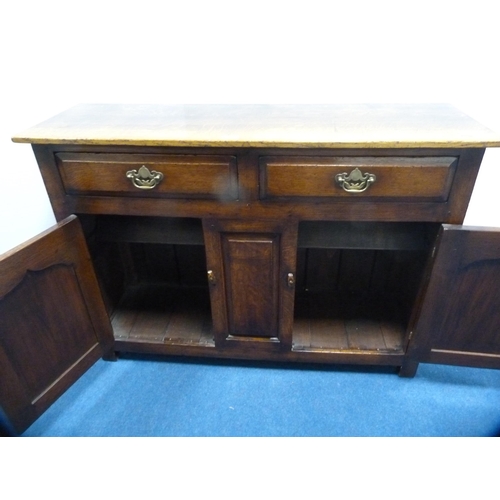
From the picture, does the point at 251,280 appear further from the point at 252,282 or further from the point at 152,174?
the point at 152,174

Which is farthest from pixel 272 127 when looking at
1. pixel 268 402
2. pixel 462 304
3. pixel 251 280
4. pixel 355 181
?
pixel 268 402

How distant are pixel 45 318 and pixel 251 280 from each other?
0.56 m

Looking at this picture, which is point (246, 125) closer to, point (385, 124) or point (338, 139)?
point (338, 139)

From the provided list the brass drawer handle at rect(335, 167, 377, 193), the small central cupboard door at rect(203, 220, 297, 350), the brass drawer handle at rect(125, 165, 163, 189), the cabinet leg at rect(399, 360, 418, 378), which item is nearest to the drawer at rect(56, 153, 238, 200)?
the brass drawer handle at rect(125, 165, 163, 189)

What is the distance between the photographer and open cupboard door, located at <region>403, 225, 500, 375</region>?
2.81ft

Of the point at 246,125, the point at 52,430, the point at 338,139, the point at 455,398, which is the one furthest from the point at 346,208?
the point at 52,430

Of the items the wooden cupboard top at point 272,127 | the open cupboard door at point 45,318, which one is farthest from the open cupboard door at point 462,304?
the open cupboard door at point 45,318

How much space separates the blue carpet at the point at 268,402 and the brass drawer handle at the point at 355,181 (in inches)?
26.4

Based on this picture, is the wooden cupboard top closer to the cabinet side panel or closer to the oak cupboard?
the oak cupboard

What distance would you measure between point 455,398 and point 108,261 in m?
1.24

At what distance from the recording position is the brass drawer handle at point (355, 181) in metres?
0.81

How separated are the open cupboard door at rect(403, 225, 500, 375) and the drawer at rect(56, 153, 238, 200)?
56 centimetres

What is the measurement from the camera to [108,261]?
50.1 inches

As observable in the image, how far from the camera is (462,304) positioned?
96cm
